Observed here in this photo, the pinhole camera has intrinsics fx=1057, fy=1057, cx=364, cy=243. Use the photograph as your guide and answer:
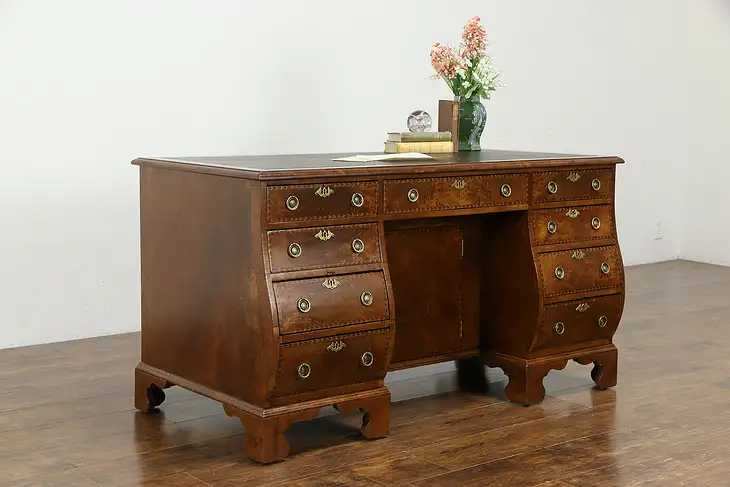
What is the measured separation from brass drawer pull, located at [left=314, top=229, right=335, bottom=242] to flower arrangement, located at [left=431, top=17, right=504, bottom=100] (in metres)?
1.08

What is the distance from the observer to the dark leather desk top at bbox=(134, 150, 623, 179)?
2.77 m

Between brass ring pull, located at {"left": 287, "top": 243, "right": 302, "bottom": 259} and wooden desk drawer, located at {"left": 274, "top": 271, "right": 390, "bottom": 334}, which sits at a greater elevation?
brass ring pull, located at {"left": 287, "top": 243, "right": 302, "bottom": 259}

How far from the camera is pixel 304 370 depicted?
278 cm

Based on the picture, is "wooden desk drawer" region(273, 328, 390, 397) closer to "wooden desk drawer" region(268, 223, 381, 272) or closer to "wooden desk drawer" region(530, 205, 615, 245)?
"wooden desk drawer" region(268, 223, 381, 272)

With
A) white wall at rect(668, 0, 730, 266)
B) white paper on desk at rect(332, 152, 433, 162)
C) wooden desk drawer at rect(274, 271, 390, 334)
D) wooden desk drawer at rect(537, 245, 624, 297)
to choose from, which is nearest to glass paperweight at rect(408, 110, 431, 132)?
white paper on desk at rect(332, 152, 433, 162)

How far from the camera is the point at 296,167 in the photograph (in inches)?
111

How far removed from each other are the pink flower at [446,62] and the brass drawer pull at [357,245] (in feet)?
3.36

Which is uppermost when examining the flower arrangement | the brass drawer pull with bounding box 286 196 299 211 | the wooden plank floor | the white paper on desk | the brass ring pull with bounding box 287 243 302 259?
the flower arrangement

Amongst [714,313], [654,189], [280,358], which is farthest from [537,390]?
[654,189]

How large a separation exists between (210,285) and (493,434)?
0.92 meters

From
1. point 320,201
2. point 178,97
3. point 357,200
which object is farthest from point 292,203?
point 178,97

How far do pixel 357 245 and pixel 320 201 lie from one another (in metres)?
0.17

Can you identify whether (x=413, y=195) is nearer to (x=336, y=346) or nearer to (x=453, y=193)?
(x=453, y=193)

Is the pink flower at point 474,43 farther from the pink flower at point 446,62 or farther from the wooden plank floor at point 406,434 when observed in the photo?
the wooden plank floor at point 406,434
